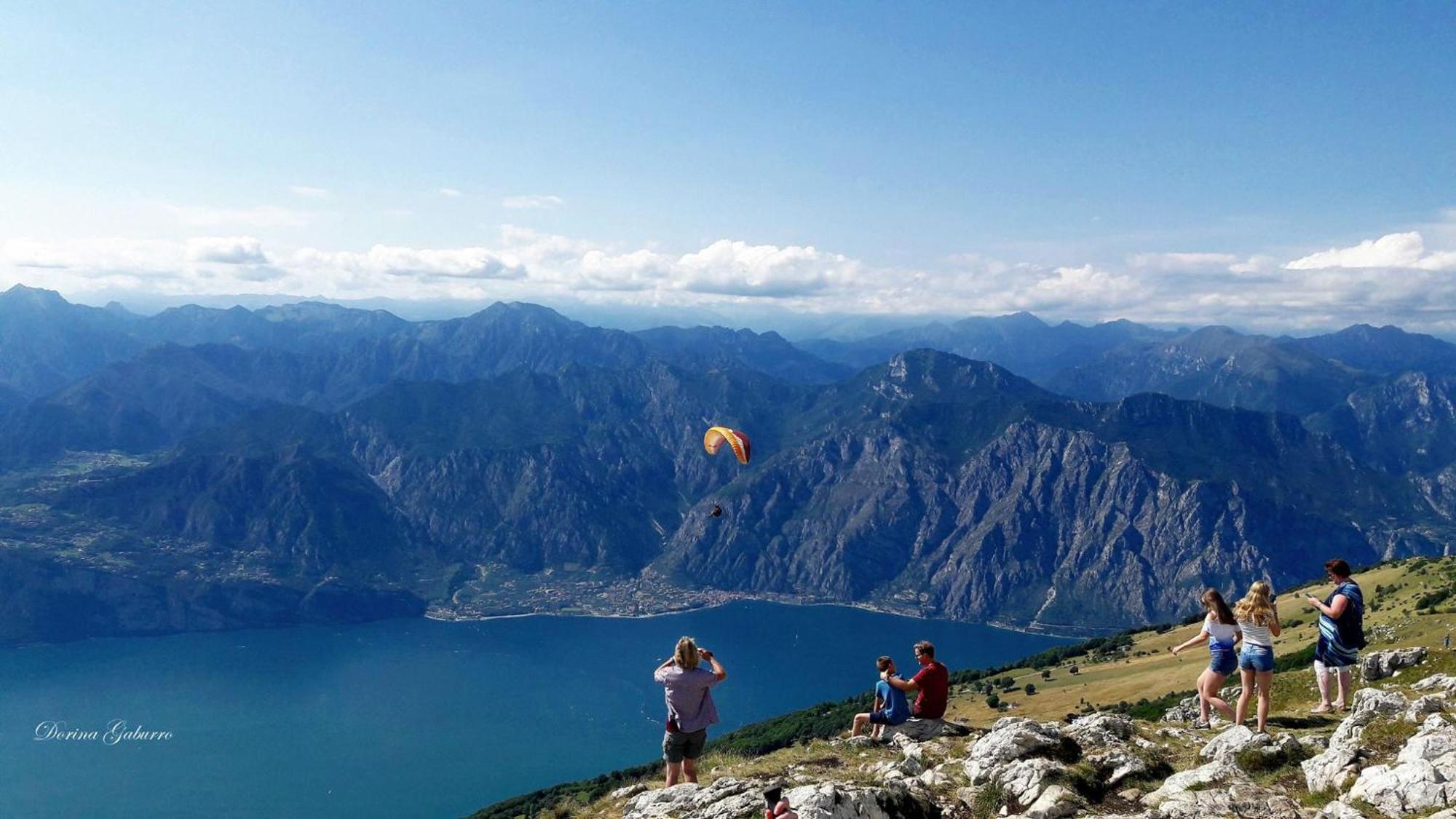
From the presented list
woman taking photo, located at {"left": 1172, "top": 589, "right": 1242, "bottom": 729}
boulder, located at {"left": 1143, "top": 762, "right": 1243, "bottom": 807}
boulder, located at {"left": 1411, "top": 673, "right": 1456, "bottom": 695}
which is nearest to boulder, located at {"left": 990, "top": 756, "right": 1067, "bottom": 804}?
boulder, located at {"left": 1143, "top": 762, "right": 1243, "bottom": 807}

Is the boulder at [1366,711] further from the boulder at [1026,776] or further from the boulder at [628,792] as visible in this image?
the boulder at [628,792]

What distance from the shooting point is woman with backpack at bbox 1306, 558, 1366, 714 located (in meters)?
24.6

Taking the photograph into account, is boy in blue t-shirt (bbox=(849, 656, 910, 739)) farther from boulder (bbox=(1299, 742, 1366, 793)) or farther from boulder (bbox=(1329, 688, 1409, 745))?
boulder (bbox=(1329, 688, 1409, 745))

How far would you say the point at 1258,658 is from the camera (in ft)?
77.5

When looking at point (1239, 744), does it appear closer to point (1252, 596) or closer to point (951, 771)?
point (1252, 596)

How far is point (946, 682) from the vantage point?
28.3 meters

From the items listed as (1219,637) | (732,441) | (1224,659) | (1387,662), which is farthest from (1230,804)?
(732,441)

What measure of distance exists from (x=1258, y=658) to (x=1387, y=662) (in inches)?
896

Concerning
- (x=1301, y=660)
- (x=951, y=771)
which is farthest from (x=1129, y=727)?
(x=1301, y=660)

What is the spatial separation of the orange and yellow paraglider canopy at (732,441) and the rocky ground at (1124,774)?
3535 centimetres

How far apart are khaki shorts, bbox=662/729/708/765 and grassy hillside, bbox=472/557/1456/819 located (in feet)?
8.70

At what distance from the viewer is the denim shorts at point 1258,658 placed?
23594 millimetres

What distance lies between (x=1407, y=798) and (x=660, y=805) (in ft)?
56.8

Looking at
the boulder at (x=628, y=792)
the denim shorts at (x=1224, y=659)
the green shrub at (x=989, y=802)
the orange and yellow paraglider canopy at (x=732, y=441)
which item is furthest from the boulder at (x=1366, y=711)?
the orange and yellow paraglider canopy at (x=732, y=441)
